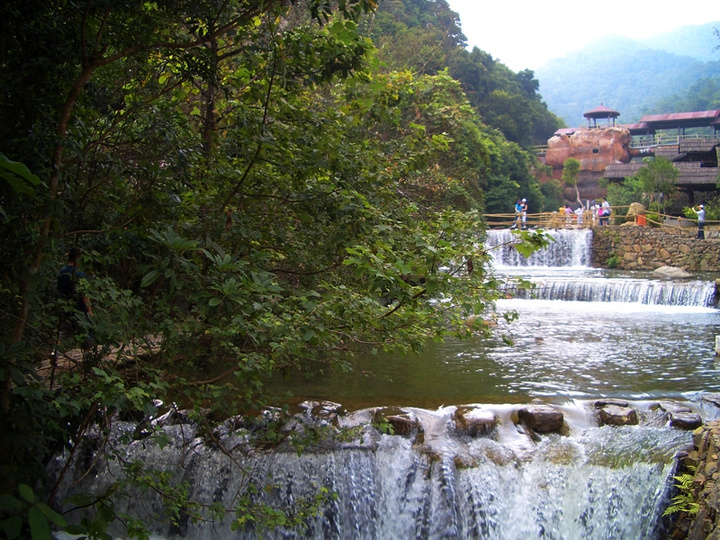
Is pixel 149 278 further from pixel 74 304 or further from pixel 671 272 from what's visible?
pixel 671 272

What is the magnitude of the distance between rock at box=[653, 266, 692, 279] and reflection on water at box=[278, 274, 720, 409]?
5914 millimetres

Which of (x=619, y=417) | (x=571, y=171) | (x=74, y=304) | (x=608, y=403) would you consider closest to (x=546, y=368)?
(x=608, y=403)

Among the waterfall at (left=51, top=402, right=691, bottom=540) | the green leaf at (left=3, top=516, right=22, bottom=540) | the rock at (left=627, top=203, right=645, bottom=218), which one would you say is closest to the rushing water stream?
the waterfall at (left=51, top=402, right=691, bottom=540)

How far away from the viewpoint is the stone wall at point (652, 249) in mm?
18766

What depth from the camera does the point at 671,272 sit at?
17500 mm

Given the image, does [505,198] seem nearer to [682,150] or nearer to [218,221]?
[682,150]

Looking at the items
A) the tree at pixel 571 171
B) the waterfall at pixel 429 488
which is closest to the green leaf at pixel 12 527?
the waterfall at pixel 429 488

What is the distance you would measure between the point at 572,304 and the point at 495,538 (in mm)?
9573

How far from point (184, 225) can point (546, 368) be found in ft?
18.4

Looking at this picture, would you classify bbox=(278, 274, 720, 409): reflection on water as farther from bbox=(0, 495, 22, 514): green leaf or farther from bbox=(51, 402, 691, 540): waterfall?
bbox=(0, 495, 22, 514): green leaf

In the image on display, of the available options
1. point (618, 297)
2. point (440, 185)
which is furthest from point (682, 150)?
point (440, 185)

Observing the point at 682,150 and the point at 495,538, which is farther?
the point at 682,150

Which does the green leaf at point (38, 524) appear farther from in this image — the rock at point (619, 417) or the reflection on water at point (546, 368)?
the rock at point (619, 417)

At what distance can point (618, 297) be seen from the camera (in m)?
14.0
